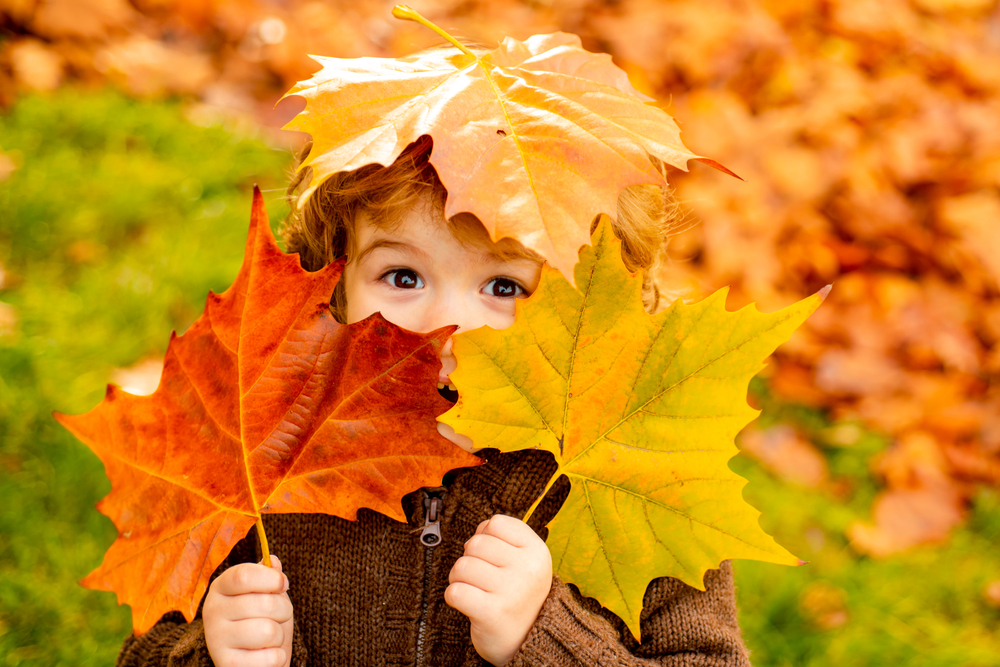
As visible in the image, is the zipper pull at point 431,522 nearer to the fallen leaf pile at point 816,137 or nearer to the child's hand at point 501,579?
the child's hand at point 501,579

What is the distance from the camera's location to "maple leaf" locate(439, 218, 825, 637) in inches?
30.0

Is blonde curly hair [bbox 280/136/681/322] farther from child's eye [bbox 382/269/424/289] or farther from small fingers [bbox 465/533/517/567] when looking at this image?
small fingers [bbox 465/533/517/567]

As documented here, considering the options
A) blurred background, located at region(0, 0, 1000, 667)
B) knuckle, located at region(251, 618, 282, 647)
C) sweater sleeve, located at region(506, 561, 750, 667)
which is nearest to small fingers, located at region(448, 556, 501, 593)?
sweater sleeve, located at region(506, 561, 750, 667)

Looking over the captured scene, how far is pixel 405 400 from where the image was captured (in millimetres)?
788

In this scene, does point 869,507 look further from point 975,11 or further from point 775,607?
point 975,11

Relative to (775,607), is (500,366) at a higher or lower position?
higher

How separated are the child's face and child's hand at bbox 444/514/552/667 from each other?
192 millimetres

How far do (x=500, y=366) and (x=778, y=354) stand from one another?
173 centimetres

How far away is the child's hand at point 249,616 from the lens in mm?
849

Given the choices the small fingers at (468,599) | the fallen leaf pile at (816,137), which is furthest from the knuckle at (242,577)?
the fallen leaf pile at (816,137)

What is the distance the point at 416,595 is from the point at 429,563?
4 cm

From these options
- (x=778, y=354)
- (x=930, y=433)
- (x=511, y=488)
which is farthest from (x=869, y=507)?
(x=511, y=488)

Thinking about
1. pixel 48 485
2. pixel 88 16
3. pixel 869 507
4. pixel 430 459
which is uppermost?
pixel 430 459

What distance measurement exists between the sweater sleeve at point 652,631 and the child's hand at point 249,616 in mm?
269
